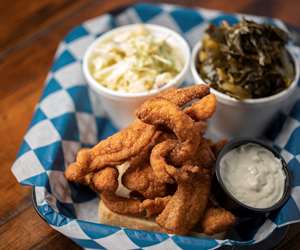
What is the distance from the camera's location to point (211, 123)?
2.00 meters

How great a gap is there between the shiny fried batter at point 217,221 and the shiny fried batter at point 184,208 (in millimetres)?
29

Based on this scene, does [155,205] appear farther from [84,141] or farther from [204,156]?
[84,141]

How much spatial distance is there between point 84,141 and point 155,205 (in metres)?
0.56

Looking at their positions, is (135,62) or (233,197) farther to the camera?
(135,62)

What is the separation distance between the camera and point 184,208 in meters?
1.47

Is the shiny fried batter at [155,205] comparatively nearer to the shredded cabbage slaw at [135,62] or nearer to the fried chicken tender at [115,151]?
the fried chicken tender at [115,151]

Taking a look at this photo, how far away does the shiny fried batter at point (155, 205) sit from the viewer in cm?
151

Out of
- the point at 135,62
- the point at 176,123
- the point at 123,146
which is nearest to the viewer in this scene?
the point at 176,123

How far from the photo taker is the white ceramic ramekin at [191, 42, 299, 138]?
176 cm

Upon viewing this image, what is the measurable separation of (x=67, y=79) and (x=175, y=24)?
0.71m

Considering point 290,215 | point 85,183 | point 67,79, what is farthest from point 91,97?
point 290,215

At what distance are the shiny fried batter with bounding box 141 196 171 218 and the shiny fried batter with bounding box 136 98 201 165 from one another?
Answer: 0.15 meters

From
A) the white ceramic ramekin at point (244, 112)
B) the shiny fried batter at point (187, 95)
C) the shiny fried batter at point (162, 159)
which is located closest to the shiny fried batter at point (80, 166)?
the shiny fried batter at point (162, 159)

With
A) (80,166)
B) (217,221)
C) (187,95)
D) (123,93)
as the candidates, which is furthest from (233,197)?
(123,93)
